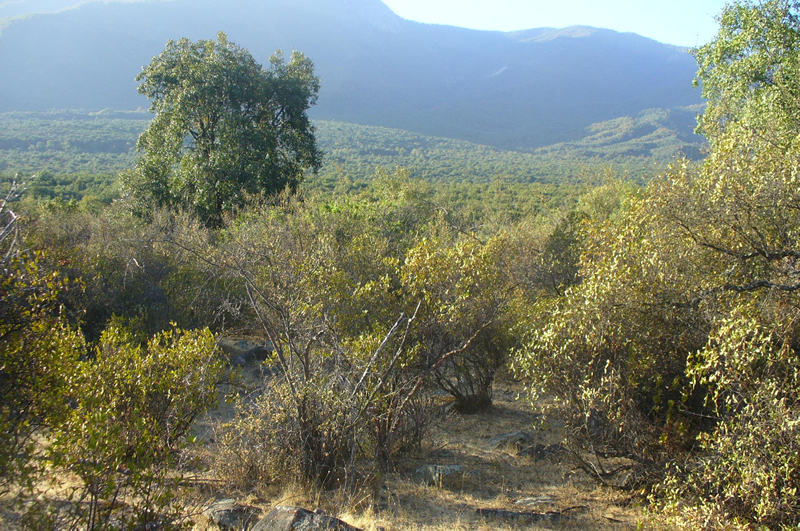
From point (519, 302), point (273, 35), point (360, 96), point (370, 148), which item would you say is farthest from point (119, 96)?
point (519, 302)

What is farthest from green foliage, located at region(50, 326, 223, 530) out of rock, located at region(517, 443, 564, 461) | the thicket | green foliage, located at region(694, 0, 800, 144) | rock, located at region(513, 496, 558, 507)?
green foliage, located at region(694, 0, 800, 144)

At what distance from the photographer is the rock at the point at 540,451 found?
8.96 m

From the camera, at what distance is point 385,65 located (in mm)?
151500

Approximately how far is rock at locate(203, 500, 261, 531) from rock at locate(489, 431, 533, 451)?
16.5 ft

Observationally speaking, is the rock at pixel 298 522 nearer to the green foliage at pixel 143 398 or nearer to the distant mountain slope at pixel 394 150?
the green foliage at pixel 143 398

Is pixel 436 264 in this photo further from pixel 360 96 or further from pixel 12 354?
pixel 360 96

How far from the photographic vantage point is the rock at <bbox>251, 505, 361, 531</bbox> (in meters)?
5.04

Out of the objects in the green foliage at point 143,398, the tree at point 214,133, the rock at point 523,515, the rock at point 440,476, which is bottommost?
the rock at point 440,476

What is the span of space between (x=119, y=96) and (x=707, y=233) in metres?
99.5

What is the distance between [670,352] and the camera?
6402 millimetres

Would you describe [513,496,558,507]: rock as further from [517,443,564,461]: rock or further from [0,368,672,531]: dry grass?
[517,443,564,461]: rock

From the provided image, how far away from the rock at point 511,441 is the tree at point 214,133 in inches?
468

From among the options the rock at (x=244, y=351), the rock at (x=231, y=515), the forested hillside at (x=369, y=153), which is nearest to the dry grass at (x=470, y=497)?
the rock at (x=231, y=515)

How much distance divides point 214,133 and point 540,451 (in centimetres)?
1616
